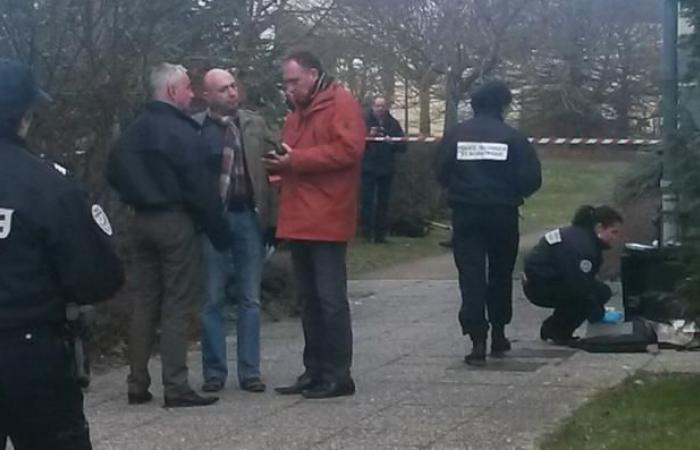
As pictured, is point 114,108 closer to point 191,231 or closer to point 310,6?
point 191,231

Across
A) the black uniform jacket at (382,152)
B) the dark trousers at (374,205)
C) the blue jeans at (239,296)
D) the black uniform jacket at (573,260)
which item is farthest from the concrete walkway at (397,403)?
the black uniform jacket at (382,152)

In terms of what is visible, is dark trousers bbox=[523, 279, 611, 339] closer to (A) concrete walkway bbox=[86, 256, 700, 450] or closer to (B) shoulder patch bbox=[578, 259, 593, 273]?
(B) shoulder patch bbox=[578, 259, 593, 273]

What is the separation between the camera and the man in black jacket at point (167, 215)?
28.4 feet

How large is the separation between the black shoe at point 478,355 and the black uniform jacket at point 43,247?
5194 millimetres

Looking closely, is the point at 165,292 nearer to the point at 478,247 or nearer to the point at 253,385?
the point at 253,385

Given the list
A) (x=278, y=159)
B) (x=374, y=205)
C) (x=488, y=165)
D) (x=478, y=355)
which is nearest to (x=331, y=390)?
(x=278, y=159)

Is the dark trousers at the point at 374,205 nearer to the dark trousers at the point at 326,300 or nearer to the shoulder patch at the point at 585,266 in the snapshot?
the shoulder patch at the point at 585,266

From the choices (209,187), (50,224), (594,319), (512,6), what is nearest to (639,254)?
(594,319)

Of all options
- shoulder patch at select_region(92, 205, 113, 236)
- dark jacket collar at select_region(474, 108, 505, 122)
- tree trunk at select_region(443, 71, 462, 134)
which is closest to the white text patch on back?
dark jacket collar at select_region(474, 108, 505, 122)

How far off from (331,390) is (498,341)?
176 centimetres

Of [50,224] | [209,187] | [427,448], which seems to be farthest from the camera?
[209,187]

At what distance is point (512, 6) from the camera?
21734mm

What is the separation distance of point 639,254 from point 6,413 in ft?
21.6

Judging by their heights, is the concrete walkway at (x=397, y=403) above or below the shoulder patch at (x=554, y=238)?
below
